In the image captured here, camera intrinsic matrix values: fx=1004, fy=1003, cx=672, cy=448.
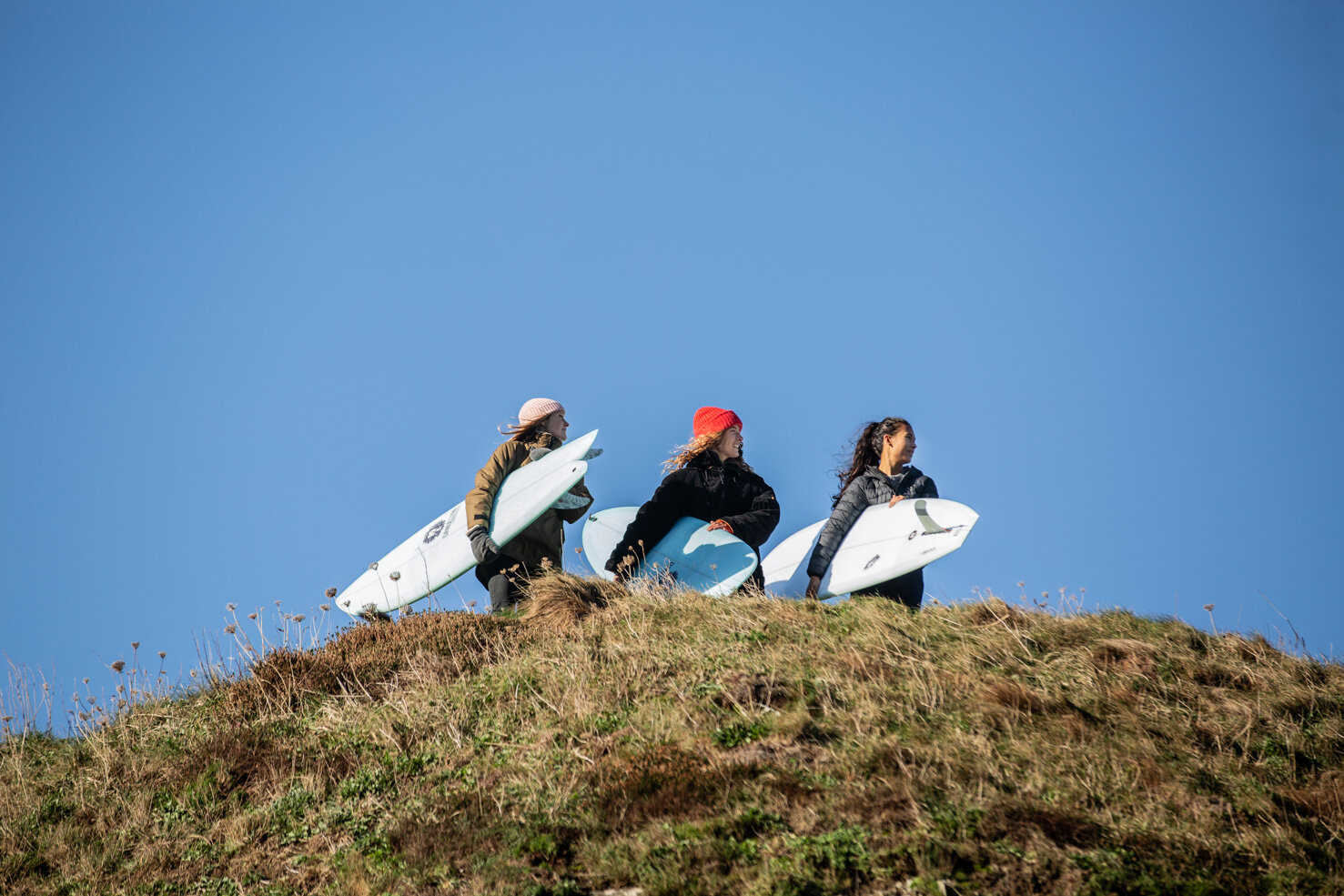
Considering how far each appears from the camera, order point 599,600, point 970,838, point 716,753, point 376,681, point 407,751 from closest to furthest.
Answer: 1. point 970,838
2. point 716,753
3. point 407,751
4. point 376,681
5. point 599,600

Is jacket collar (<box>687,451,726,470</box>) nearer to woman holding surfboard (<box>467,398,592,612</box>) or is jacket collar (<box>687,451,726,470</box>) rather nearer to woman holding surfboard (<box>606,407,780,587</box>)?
woman holding surfboard (<box>606,407,780,587</box>)

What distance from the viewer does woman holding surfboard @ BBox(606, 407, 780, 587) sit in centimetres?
907

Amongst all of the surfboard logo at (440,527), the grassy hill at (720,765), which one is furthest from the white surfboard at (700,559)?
the surfboard logo at (440,527)

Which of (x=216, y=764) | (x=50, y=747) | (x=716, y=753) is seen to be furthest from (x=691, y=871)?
(x=50, y=747)

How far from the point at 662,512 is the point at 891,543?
2.07 meters

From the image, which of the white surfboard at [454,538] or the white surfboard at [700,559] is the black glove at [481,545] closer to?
the white surfboard at [454,538]

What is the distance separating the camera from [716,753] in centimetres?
522

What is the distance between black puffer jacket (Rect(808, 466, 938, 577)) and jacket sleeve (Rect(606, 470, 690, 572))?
128 centimetres

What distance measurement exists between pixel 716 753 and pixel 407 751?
2001 mm


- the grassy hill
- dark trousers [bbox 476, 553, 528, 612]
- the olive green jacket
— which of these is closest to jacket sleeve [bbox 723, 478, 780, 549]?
the grassy hill

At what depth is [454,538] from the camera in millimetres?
9211

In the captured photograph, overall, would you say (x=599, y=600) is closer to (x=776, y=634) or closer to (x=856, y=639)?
(x=776, y=634)

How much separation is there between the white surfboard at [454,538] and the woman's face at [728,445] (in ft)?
3.83

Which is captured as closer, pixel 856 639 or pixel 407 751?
pixel 407 751
